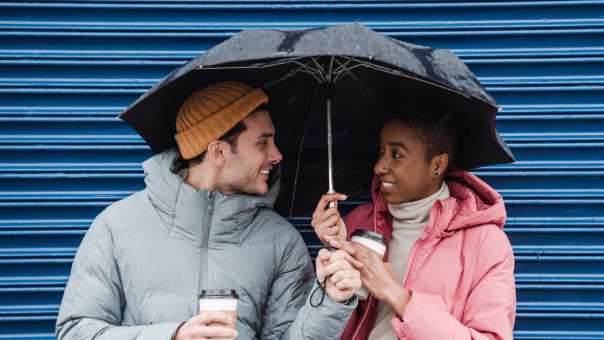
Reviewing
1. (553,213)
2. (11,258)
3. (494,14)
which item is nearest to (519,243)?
(553,213)

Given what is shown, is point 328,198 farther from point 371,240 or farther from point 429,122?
point 429,122

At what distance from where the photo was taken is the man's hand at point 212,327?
2.51 metres

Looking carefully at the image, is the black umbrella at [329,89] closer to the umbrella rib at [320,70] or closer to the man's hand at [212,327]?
the umbrella rib at [320,70]

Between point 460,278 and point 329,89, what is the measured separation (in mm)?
999

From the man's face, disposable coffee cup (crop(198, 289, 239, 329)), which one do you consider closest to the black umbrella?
the man's face

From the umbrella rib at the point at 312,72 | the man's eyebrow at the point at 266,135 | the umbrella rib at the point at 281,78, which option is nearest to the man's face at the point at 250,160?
the man's eyebrow at the point at 266,135

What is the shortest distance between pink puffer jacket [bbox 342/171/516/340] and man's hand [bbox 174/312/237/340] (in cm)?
74

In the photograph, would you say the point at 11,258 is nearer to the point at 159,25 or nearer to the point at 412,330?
the point at 159,25

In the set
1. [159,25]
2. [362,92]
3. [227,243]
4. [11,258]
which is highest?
[159,25]

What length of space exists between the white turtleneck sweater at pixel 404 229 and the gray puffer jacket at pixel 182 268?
1.26 feet

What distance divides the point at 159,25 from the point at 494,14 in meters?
1.90

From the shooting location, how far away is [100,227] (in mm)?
3027

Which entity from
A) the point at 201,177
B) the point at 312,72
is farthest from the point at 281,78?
the point at 201,177

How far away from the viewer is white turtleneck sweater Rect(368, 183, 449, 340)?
10.7ft
